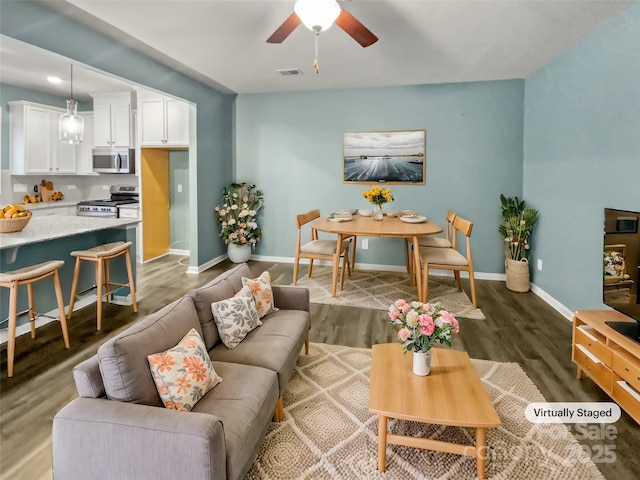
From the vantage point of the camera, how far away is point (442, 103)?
500 cm

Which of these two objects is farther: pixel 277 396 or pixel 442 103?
pixel 442 103

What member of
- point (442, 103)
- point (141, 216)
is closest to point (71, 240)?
point (141, 216)

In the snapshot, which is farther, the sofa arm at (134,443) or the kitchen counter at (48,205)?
the kitchen counter at (48,205)

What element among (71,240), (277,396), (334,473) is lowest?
(334,473)

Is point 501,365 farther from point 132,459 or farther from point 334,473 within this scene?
point 132,459

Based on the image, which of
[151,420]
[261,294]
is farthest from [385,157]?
[151,420]

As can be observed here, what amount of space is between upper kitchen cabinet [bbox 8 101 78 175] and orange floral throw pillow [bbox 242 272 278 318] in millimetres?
4996

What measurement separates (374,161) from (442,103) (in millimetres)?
1137

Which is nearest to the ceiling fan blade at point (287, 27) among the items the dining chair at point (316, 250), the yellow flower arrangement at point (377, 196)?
the dining chair at point (316, 250)

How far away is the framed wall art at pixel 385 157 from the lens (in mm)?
5133

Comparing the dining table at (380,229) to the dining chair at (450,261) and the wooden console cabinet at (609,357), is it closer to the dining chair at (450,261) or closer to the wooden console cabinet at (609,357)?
the dining chair at (450,261)

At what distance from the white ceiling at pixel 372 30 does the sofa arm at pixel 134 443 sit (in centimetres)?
271

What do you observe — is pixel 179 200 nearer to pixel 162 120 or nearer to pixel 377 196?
pixel 162 120

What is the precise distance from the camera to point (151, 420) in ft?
4.25
